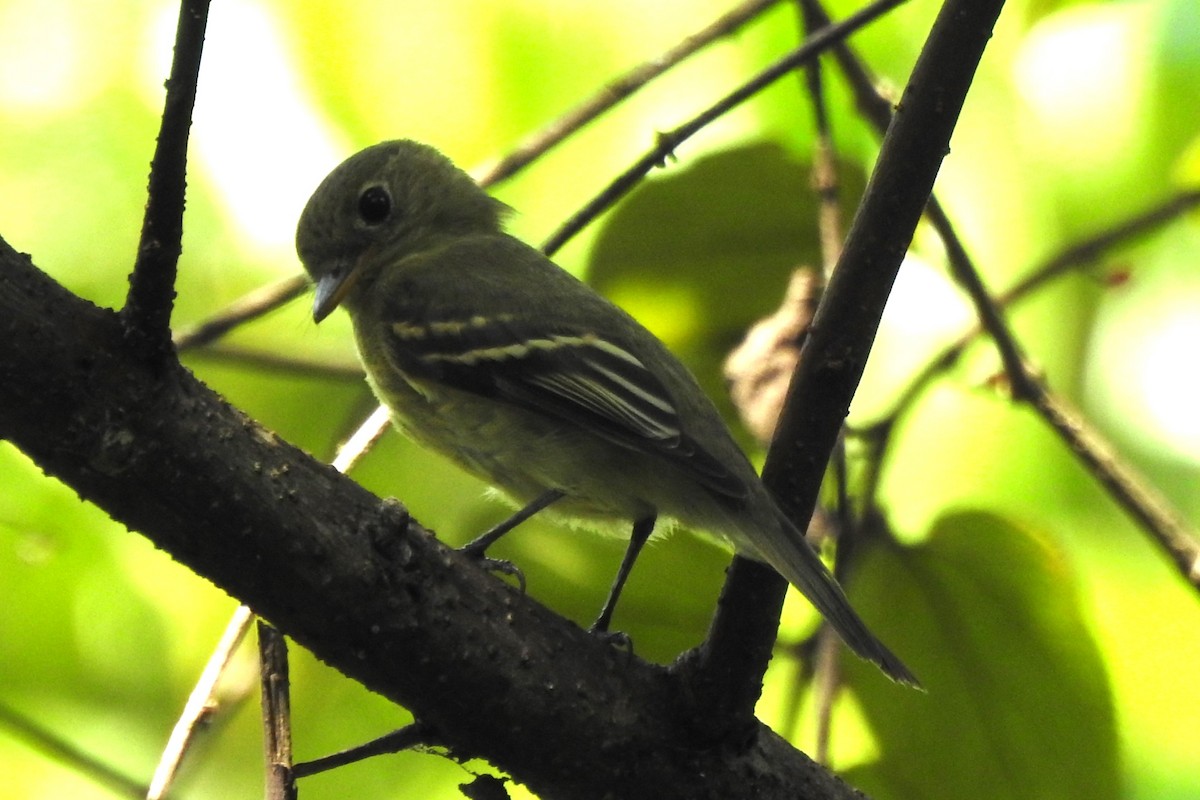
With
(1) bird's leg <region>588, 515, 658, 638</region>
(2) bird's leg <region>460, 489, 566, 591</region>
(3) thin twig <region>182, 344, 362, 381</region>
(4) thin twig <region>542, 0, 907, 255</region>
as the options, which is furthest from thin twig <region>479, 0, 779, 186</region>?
(1) bird's leg <region>588, 515, 658, 638</region>

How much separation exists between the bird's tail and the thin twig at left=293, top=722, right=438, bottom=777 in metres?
0.62

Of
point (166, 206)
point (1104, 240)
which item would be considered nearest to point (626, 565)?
point (166, 206)

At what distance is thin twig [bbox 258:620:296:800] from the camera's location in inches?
73.7

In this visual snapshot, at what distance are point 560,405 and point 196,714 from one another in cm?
92

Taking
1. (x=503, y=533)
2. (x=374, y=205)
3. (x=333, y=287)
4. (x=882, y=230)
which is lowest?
(x=503, y=533)

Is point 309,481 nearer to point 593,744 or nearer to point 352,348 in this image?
point 593,744

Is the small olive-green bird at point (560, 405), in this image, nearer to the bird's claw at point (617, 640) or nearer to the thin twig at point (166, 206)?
the bird's claw at point (617, 640)

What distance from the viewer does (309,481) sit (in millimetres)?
1905

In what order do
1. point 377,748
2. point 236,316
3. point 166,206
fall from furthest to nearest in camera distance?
1. point 236,316
2. point 377,748
3. point 166,206

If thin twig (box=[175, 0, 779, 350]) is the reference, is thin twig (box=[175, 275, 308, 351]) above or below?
below

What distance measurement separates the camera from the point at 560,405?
107 inches

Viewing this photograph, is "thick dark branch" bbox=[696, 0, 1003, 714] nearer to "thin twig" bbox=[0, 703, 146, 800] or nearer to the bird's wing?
the bird's wing

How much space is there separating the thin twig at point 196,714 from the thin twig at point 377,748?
10.8 inches

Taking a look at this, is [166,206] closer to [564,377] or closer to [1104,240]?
[564,377]
